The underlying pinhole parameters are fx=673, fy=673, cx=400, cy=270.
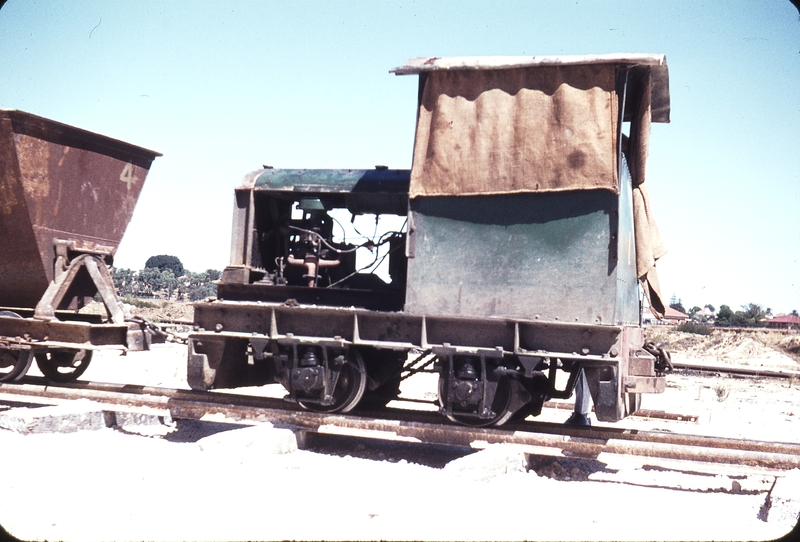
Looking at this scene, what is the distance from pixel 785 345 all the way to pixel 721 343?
2.99m

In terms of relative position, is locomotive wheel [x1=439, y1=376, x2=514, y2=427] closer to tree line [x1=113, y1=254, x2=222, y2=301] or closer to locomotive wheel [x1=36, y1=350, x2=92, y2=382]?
locomotive wheel [x1=36, y1=350, x2=92, y2=382]

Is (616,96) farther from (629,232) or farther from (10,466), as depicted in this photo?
(10,466)

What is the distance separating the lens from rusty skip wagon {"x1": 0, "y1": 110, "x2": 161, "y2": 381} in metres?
8.02

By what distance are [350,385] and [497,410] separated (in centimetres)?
157

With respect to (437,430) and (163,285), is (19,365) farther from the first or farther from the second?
(163,285)

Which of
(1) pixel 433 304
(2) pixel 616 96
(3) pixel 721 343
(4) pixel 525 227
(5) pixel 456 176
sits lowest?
(3) pixel 721 343

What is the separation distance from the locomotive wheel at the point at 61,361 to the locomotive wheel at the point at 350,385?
3.76 m

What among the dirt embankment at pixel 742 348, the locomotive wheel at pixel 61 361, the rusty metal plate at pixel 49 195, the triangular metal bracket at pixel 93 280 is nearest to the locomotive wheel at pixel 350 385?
the triangular metal bracket at pixel 93 280

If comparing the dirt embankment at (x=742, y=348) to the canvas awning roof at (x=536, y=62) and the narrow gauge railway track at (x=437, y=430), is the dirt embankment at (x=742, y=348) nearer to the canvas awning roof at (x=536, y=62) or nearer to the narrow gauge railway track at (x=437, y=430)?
the narrow gauge railway track at (x=437, y=430)

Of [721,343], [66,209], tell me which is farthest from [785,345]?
[66,209]

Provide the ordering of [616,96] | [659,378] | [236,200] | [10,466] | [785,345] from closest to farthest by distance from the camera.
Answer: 1. [10,466]
2. [616,96]
3. [659,378]
4. [236,200]
5. [785,345]

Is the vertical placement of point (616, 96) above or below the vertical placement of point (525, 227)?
above

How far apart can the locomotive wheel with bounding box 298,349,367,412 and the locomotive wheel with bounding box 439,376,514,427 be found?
0.91 meters

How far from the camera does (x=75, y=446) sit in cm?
630
